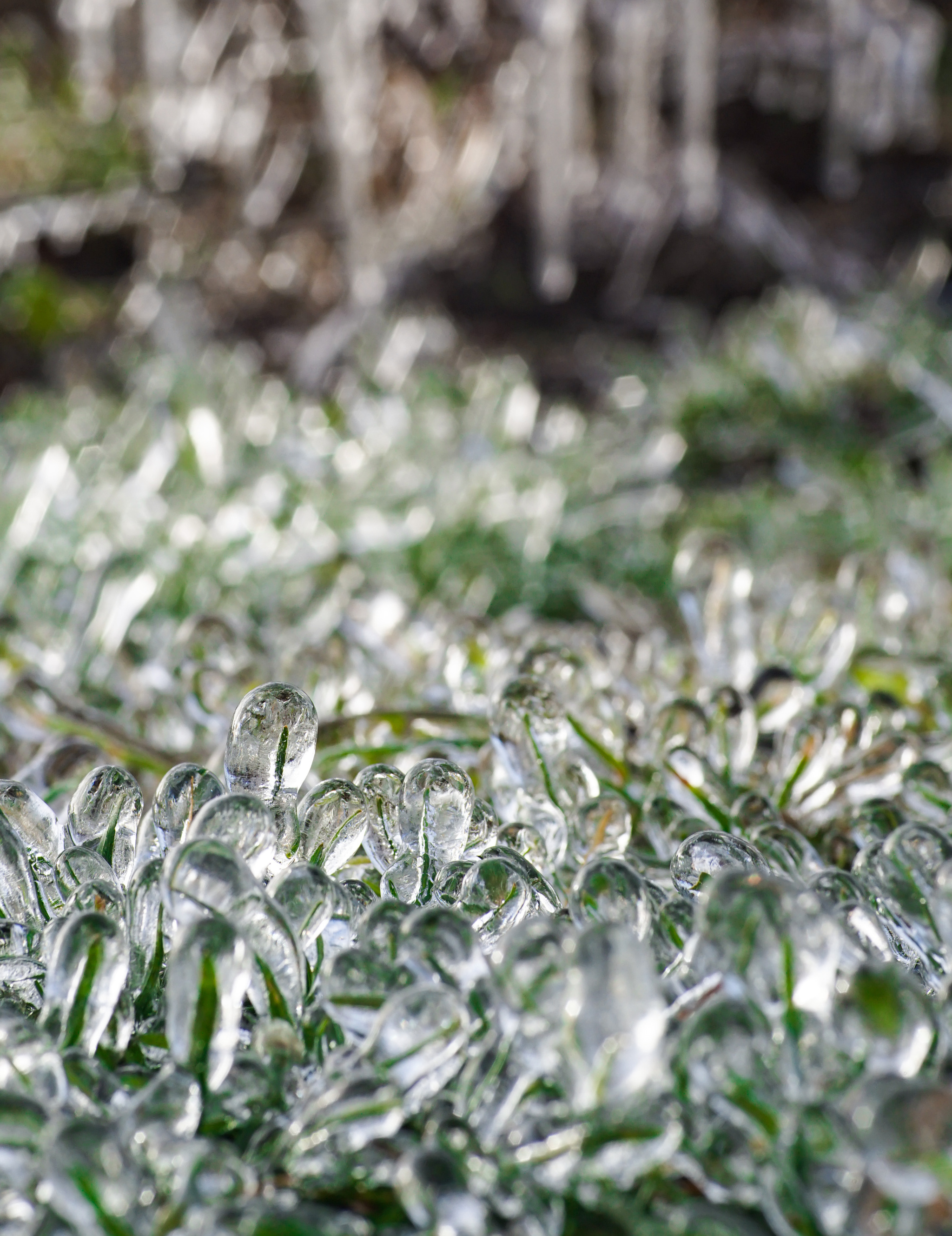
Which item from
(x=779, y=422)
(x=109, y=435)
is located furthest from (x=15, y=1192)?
(x=779, y=422)

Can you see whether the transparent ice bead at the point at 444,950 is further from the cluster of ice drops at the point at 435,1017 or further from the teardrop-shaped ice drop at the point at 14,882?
the teardrop-shaped ice drop at the point at 14,882

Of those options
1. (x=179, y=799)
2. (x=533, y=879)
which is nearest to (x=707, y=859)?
(x=533, y=879)

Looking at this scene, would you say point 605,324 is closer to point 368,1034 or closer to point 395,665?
point 395,665

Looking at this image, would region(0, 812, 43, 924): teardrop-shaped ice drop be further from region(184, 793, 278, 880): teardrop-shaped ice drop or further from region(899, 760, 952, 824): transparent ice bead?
region(899, 760, 952, 824): transparent ice bead

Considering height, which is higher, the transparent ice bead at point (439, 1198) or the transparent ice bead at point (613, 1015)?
the transparent ice bead at point (613, 1015)

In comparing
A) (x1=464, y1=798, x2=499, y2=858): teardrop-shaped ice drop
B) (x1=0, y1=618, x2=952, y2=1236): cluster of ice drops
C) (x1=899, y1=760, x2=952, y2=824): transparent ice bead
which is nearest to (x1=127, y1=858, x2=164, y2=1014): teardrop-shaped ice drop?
(x1=0, y1=618, x2=952, y2=1236): cluster of ice drops

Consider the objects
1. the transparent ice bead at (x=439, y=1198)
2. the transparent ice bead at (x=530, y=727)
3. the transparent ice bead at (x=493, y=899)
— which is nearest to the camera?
the transparent ice bead at (x=439, y=1198)

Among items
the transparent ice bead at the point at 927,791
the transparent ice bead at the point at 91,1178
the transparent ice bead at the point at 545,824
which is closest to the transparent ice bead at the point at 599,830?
the transparent ice bead at the point at 545,824

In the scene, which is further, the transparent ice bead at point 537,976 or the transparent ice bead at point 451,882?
the transparent ice bead at point 451,882
